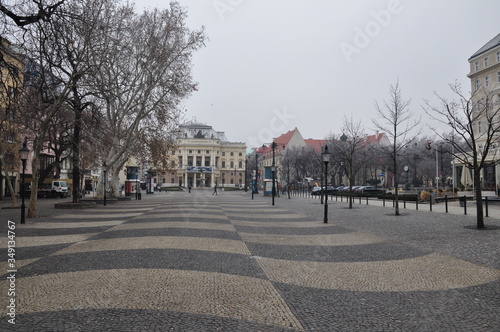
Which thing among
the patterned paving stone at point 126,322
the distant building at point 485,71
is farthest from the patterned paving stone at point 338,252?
the distant building at point 485,71

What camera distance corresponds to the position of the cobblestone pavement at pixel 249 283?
15.5 feet

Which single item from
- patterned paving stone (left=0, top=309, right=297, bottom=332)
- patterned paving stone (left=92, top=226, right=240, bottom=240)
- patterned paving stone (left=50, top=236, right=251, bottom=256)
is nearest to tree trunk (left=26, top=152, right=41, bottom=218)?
patterned paving stone (left=92, top=226, right=240, bottom=240)

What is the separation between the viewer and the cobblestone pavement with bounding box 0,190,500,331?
4719 mm

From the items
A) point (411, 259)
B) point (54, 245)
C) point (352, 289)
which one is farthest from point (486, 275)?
point (54, 245)

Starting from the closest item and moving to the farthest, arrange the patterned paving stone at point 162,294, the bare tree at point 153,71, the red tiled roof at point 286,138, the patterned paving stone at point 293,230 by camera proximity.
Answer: the patterned paving stone at point 162,294, the patterned paving stone at point 293,230, the bare tree at point 153,71, the red tiled roof at point 286,138

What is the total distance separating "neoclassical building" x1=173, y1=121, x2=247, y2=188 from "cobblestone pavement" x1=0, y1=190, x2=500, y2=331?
102615 millimetres

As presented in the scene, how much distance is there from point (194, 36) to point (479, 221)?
26616 millimetres

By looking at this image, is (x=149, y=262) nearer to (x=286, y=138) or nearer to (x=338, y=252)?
(x=338, y=252)

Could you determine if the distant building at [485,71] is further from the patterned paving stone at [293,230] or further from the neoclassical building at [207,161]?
the neoclassical building at [207,161]

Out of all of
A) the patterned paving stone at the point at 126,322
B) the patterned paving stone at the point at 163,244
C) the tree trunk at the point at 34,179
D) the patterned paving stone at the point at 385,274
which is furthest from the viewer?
the tree trunk at the point at 34,179

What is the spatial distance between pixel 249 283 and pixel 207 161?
11321 centimetres

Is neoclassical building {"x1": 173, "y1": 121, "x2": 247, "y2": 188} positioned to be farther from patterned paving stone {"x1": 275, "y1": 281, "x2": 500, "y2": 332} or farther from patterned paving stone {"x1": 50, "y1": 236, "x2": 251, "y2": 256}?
patterned paving stone {"x1": 275, "y1": 281, "x2": 500, "y2": 332}

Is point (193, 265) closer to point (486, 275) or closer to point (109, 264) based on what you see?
point (109, 264)

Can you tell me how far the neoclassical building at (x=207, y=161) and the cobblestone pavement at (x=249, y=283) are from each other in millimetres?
102615
